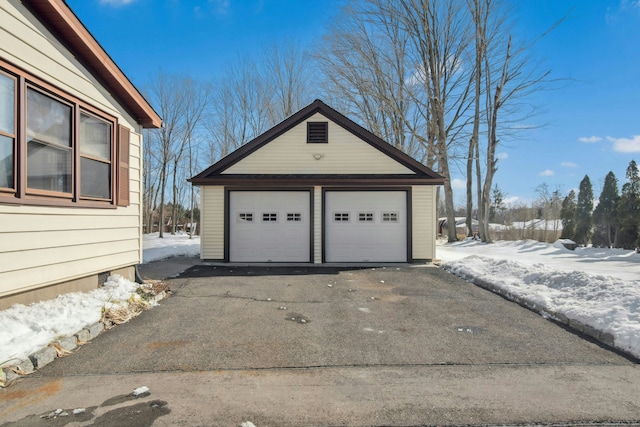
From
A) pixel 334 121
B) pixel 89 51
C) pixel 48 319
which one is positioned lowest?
pixel 48 319

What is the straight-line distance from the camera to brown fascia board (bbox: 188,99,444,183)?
36.0 feet

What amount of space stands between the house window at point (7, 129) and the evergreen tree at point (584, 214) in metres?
34.0

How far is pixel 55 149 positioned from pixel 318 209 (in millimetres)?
7084

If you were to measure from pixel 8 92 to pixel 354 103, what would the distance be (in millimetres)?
20562

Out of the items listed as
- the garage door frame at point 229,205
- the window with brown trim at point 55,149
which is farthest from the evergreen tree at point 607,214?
the window with brown trim at point 55,149

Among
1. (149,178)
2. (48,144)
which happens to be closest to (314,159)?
(48,144)

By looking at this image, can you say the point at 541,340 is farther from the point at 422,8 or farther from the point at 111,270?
the point at 422,8

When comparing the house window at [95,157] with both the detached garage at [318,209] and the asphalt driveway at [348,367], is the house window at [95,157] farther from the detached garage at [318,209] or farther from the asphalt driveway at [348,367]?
the detached garage at [318,209]

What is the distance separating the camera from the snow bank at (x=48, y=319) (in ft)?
10.9

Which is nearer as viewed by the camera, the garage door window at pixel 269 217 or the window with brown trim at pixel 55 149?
the window with brown trim at pixel 55 149

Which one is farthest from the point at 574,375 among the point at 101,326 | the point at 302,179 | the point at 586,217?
the point at 586,217

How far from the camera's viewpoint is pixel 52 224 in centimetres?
454

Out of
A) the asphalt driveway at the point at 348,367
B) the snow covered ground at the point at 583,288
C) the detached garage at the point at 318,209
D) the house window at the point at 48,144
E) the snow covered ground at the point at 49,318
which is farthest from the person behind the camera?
the detached garage at the point at 318,209

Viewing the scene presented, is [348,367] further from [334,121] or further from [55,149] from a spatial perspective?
[334,121]
